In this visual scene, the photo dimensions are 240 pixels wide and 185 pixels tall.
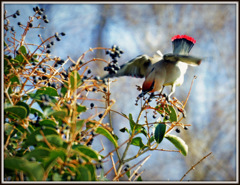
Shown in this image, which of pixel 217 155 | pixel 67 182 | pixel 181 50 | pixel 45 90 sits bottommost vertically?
pixel 217 155

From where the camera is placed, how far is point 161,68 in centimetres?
147

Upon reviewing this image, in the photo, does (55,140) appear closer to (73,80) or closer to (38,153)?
(38,153)

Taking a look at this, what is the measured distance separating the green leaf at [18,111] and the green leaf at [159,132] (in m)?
0.39

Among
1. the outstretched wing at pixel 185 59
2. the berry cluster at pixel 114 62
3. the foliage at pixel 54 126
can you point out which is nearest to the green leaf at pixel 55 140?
the foliage at pixel 54 126

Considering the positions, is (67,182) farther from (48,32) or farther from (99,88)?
(48,32)

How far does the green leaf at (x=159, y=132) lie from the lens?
A: 0.98 meters

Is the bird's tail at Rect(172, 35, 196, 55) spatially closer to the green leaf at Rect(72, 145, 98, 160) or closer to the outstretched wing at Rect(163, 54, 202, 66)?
the outstretched wing at Rect(163, 54, 202, 66)

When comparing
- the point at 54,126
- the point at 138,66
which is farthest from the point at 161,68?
the point at 54,126

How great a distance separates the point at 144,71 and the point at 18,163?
0.98 meters

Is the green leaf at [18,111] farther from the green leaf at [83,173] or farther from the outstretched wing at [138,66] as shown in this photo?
the outstretched wing at [138,66]

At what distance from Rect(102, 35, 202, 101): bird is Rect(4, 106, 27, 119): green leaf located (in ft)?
2.00

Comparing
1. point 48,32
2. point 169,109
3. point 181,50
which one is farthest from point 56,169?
point 48,32

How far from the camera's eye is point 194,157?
506 centimetres

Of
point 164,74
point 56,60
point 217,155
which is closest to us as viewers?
point 56,60
